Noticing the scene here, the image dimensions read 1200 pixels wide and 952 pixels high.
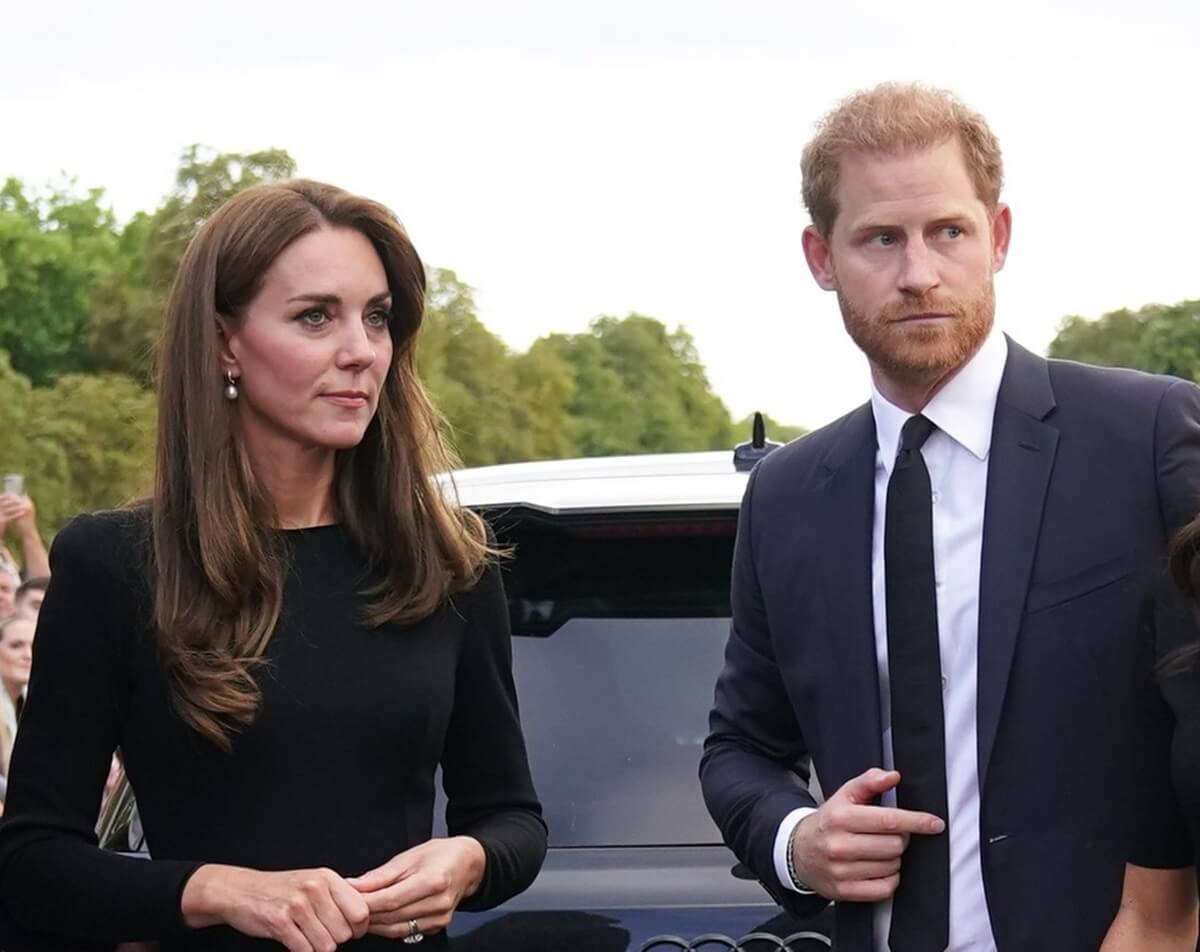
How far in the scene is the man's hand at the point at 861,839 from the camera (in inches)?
117

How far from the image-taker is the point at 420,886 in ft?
10.00

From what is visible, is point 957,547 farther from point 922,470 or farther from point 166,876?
point 166,876

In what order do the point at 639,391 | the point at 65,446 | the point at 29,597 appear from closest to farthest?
the point at 29,597, the point at 65,446, the point at 639,391

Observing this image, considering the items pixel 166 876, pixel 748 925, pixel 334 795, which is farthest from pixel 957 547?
pixel 166 876

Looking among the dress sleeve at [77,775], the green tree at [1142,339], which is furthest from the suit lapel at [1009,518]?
the green tree at [1142,339]

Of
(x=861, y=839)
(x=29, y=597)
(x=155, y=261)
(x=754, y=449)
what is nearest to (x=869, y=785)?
(x=861, y=839)

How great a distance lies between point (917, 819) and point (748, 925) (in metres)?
0.40

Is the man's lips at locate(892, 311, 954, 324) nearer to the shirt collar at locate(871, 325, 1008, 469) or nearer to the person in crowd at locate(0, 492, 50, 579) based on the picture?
the shirt collar at locate(871, 325, 1008, 469)

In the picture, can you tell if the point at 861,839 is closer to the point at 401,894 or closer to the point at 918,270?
the point at 401,894

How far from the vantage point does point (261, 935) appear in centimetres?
300

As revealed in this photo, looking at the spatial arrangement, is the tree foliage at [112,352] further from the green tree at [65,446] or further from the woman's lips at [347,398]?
the woman's lips at [347,398]

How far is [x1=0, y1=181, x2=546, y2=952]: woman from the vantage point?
3.10 metres

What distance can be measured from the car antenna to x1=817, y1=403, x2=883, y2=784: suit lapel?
0.83 m

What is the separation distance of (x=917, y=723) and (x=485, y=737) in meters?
0.74
